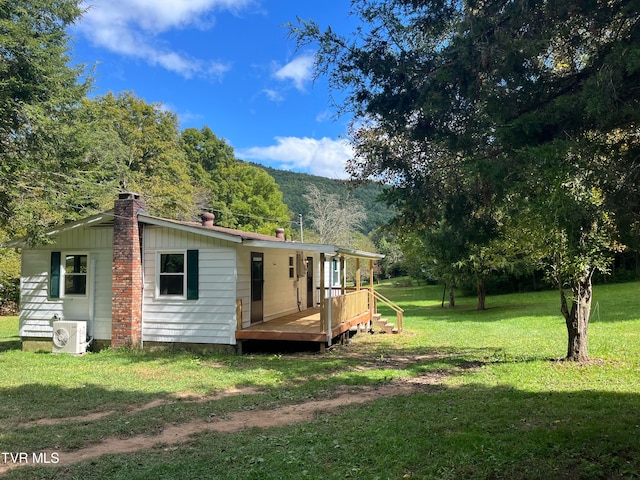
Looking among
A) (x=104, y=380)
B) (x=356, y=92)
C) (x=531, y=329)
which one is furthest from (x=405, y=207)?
(x=531, y=329)

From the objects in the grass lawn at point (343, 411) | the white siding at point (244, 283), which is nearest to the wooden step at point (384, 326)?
the grass lawn at point (343, 411)

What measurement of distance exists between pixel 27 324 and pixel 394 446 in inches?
443

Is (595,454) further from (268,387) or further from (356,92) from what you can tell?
(268,387)

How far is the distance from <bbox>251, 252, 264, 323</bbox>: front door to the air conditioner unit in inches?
163

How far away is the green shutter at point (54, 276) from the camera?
11.9 metres

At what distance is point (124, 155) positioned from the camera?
25797mm

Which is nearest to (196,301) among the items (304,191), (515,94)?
(515,94)

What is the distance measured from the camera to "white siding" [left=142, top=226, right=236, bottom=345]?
10.9 metres

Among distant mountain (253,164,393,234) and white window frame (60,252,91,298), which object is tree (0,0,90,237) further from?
distant mountain (253,164,393,234)

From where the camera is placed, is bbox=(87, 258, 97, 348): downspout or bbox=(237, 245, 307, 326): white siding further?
bbox=(87, 258, 97, 348): downspout

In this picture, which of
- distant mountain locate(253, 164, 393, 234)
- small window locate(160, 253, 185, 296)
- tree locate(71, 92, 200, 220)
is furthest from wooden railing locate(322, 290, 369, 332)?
distant mountain locate(253, 164, 393, 234)

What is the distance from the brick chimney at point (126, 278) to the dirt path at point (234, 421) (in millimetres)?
4906

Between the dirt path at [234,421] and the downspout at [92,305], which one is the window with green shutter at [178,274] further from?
the dirt path at [234,421]

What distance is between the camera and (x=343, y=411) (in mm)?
6062
